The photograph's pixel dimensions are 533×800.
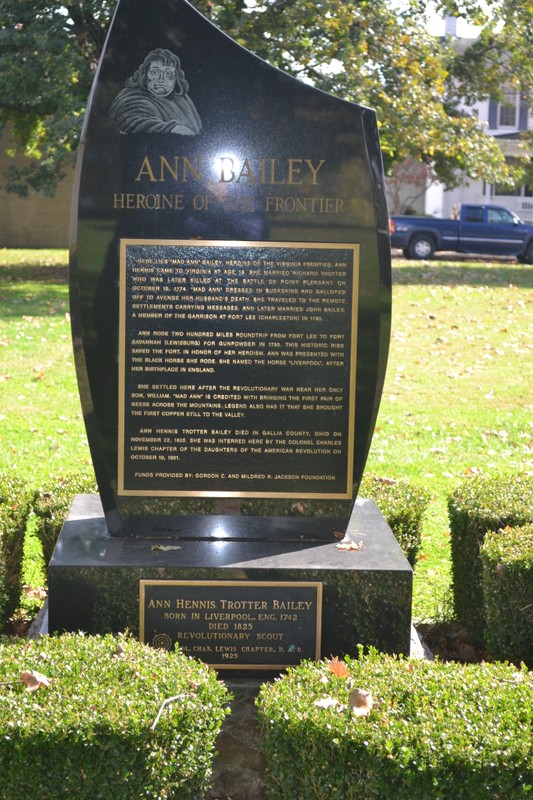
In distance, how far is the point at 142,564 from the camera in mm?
4559

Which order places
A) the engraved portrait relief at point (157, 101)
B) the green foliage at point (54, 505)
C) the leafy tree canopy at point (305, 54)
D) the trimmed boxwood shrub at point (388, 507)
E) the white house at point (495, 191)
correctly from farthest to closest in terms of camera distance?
the white house at point (495, 191) → the leafy tree canopy at point (305, 54) → the green foliage at point (54, 505) → the trimmed boxwood shrub at point (388, 507) → the engraved portrait relief at point (157, 101)

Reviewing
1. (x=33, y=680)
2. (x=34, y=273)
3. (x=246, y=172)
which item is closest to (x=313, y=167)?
(x=246, y=172)

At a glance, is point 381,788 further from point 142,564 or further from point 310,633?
point 142,564

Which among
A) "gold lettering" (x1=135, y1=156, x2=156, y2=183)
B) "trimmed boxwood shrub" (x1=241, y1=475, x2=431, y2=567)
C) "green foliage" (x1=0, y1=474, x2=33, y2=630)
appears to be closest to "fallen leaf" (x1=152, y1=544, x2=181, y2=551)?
"trimmed boxwood shrub" (x1=241, y1=475, x2=431, y2=567)

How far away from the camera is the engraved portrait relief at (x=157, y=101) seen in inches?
183

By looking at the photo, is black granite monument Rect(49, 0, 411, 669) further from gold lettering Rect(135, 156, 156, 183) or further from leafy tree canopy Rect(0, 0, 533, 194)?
leafy tree canopy Rect(0, 0, 533, 194)

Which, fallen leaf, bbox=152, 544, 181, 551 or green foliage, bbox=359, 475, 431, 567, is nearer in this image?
fallen leaf, bbox=152, 544, 181, 551

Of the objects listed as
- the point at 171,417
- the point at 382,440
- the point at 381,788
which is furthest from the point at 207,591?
the point at 382,440

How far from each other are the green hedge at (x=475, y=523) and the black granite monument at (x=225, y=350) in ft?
2.18

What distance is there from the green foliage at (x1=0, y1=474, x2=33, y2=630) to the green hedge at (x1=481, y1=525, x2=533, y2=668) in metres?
2.25

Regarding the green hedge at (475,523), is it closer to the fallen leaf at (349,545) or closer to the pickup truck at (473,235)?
the fallen leaf at (349,545)

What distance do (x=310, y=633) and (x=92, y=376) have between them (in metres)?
1.54

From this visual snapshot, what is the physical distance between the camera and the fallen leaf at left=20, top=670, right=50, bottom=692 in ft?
11.9

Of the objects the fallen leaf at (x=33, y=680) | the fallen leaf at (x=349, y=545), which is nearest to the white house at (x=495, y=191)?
the fallen leaf at (x=349, y=545)
